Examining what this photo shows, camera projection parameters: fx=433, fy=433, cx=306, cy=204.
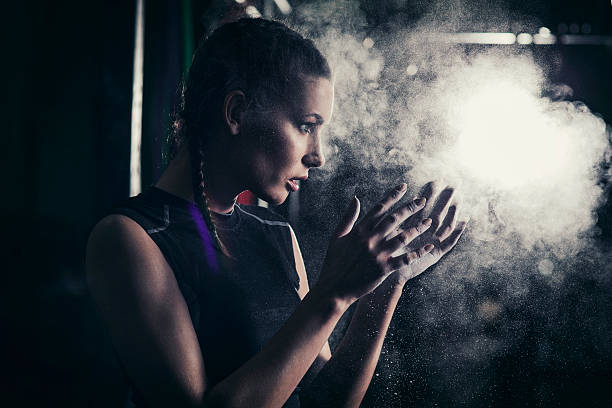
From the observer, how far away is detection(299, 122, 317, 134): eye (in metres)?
0.75

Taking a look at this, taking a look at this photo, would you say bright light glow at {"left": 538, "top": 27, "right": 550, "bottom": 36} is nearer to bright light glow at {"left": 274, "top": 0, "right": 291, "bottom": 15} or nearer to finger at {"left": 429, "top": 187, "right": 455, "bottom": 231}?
finger at {"left": 429, "top": 187, "right": 455, "bottom": 231}

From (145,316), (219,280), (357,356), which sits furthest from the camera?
(357,356)

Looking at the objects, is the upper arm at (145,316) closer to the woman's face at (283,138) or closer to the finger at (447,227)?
the woman's face at (283,138)

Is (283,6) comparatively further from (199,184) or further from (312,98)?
(199,184)

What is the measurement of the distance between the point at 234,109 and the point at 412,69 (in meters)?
0.39

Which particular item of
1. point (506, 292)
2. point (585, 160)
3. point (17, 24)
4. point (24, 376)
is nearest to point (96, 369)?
point (24, 376)

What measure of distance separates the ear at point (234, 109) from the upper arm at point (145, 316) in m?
0.24

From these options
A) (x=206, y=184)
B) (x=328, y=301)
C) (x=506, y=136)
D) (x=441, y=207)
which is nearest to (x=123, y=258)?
(x=206, y=184)

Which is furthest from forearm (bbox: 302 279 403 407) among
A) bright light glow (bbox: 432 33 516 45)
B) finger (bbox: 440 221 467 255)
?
bright light glow (bbox: 432 33 516 45)

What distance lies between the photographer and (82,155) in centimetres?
84

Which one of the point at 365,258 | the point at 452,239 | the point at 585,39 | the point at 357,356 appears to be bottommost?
the point at 357,356

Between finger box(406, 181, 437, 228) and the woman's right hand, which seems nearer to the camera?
the woman's right hand

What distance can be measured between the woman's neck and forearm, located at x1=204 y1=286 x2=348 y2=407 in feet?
0.81

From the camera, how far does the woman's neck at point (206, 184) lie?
2.38ft
